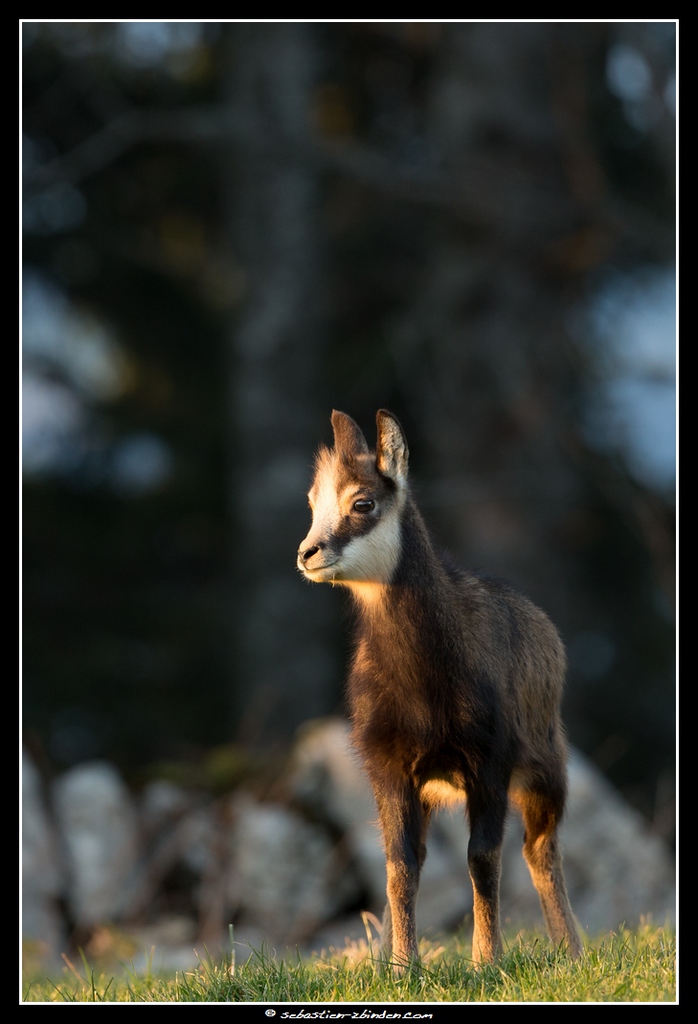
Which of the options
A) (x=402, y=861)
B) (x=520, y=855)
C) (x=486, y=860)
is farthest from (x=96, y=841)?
(x=486, y=860)

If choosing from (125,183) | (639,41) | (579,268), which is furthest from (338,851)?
(125,183)

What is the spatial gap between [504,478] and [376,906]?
735cm

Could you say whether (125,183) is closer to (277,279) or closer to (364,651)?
(277,279)

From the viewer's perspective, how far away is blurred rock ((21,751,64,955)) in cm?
1012

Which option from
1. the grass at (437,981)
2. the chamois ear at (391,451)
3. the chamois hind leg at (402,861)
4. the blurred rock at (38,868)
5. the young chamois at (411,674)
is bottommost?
the blurred rock at (38,868)

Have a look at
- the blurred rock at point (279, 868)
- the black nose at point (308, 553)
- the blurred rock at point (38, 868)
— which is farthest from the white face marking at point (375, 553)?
the blurred rock at point (38, 868)

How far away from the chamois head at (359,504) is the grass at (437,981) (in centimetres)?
173

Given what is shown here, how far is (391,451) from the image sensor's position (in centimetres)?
524

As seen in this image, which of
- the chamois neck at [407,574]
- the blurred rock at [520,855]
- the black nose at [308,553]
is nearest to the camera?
the black nose at [308,553]

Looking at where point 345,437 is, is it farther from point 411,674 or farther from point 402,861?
point 402,861

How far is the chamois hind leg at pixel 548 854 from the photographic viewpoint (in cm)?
591

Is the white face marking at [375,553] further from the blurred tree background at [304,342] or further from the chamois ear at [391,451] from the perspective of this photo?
the blurred tree background at [304,342]

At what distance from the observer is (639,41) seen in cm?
1160

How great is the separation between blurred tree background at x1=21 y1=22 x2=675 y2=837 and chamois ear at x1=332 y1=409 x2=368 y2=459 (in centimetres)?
817
